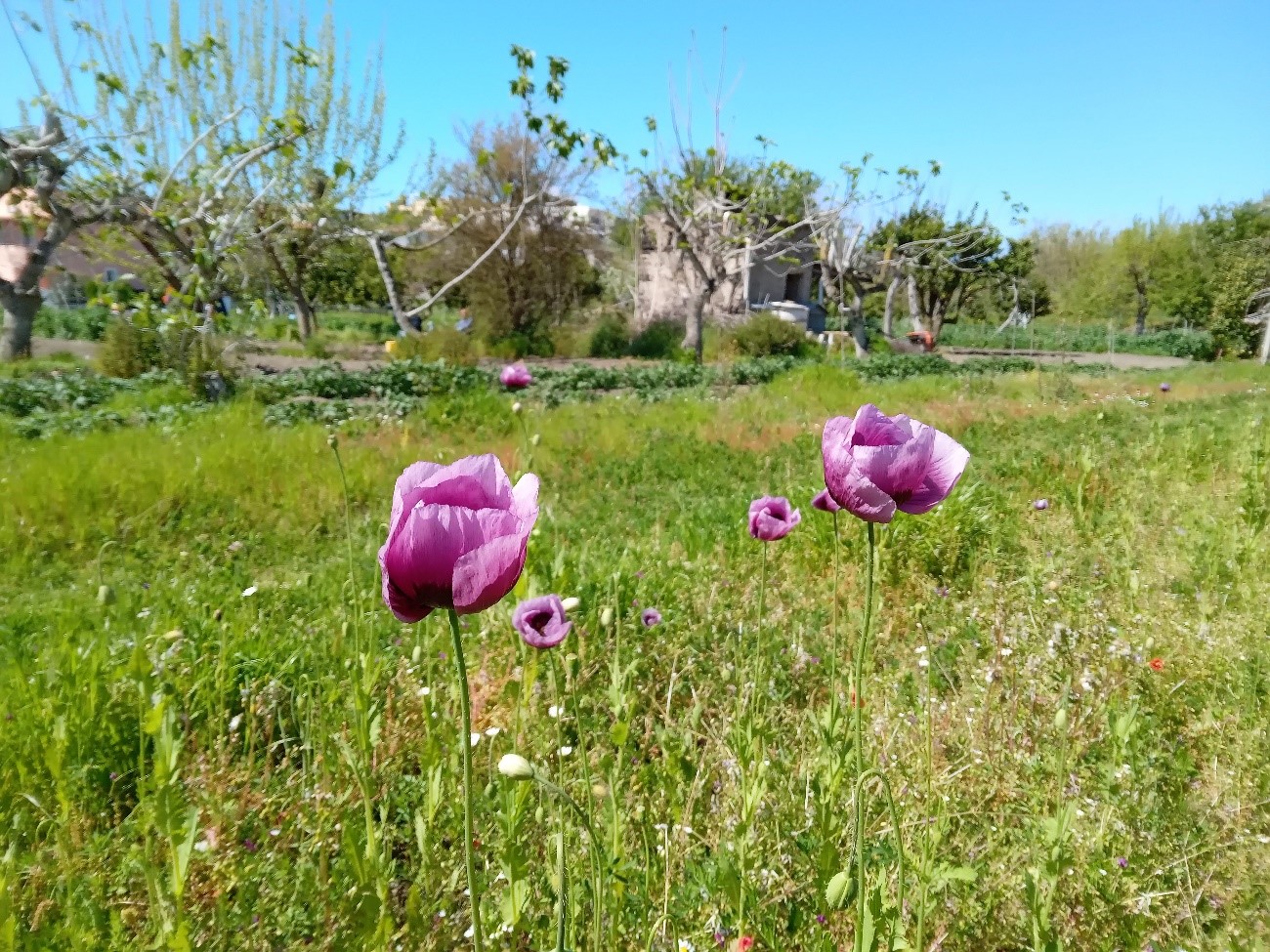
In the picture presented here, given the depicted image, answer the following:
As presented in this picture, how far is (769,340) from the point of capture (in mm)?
18219

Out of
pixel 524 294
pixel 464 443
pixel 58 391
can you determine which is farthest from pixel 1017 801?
pixel 524 294

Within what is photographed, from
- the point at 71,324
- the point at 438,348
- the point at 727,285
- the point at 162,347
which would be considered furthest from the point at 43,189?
the point at 727,285

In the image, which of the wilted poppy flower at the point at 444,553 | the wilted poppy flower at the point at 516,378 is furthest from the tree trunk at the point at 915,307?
the wilted poppy flower at the point at 444,553

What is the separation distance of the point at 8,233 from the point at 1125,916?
118 feet

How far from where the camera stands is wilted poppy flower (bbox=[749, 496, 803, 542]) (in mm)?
1764

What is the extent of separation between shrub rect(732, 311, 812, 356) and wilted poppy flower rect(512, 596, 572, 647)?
17213 millimetres

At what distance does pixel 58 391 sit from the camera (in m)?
8.53

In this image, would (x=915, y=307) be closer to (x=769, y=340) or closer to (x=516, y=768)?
(x=769, y=340)

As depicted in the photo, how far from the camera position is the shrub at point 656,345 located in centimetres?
1839

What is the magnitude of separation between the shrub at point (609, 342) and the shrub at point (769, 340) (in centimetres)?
282

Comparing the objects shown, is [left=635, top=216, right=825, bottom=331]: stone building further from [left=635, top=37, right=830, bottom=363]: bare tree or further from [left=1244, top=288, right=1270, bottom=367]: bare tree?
[left=1244, top=288, right=1270, bottom=367]: bare tree

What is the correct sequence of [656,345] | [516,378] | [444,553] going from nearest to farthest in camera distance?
[444,553]
[516,378]
[656,345]

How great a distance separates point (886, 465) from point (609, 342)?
18.0 metres

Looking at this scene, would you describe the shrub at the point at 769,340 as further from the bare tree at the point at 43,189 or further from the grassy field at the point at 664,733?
the grassy field at the point at 664,733
